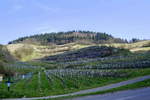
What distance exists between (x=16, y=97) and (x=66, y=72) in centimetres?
3390

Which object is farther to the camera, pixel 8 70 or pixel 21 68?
pixel 21 68

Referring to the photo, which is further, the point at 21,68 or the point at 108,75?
the point at 21,68

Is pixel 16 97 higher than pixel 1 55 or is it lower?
lower

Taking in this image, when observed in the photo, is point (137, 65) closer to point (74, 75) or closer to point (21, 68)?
point (74, 75)

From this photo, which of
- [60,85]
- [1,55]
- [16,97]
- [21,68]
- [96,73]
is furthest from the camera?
[21,68]

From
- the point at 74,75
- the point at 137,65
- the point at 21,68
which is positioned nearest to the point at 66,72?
the point at 74,75

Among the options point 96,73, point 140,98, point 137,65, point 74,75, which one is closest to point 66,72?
point 74,75

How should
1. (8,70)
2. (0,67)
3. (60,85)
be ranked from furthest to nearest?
1. (8,70)
2. (0,67)
3. (60,85)

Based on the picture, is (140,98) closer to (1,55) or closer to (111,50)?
(1,55)

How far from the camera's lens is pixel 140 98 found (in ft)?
50.3

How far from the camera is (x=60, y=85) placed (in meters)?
43.8

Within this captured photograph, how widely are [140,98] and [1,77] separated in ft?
175

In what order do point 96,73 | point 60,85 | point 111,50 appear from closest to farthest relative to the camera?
point 60,85 < point 96,73 < point 111,50

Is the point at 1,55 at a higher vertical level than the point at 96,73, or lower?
higher
